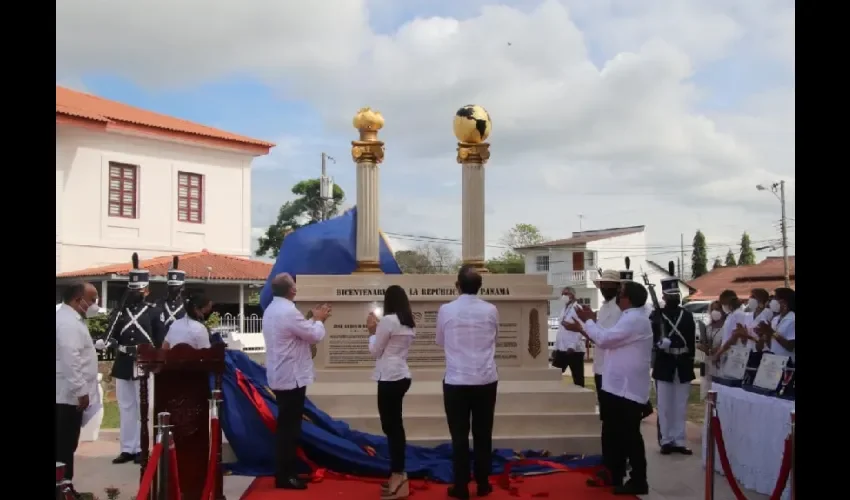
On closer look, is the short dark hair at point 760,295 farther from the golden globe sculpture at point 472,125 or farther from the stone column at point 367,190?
the stone column at point 367,190

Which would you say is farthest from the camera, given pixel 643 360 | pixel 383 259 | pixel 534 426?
pixel 383 259

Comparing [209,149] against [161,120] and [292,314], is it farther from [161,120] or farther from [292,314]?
[292,314]

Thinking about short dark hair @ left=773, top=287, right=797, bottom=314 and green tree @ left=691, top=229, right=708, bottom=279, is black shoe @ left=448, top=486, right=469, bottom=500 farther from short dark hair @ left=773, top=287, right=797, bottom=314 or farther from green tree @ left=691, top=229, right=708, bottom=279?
green tree @ left=691, top=229, right=708, bottom=279

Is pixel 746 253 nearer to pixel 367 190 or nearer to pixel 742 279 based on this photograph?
pixel 742 279

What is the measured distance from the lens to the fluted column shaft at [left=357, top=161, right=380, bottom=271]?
35.1 ft

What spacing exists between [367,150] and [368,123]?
391mm

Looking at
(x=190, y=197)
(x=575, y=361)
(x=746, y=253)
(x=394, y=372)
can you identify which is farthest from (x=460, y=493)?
(x=746, y=253)

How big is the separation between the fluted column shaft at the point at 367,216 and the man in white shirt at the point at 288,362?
3903 millimetres
